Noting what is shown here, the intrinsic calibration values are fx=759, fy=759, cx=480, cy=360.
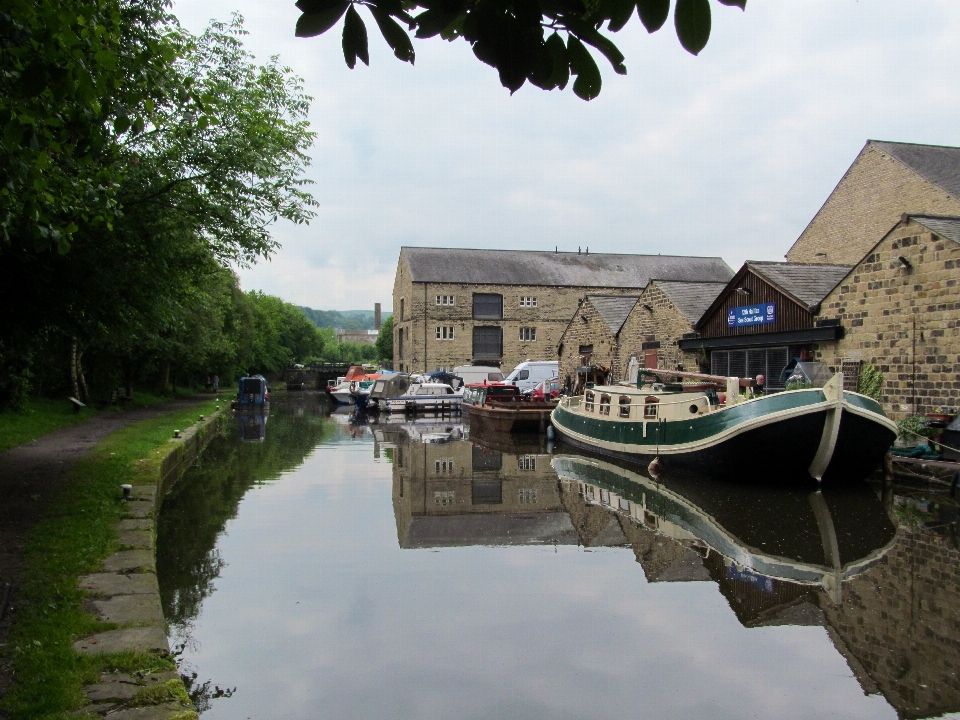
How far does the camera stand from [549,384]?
108ft

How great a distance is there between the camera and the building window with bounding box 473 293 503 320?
50844 millimetres

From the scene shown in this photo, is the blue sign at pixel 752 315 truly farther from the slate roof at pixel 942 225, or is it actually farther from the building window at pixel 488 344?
the building window at pixel 488 344

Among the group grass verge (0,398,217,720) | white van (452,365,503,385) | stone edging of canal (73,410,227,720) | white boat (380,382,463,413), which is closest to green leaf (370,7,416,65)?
stone edging of canal (73,410,227,720)

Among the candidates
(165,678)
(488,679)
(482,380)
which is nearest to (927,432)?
(488,679)

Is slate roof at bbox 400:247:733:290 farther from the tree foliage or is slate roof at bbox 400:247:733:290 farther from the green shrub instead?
the tree foliage

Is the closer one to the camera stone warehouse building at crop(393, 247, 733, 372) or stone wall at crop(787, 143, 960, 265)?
stone wall at crop(787, 143, 960, 265)

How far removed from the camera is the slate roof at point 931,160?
2453cm

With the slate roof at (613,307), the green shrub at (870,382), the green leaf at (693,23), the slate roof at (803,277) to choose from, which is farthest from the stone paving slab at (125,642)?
the slate roof at (613,307)

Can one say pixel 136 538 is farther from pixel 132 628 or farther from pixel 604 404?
pixel 604 404

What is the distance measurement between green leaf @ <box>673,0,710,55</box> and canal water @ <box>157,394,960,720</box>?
419cm

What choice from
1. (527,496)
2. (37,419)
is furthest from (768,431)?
(37,419)

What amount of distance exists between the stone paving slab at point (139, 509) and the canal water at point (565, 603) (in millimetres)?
495

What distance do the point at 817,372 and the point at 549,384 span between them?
783 inches

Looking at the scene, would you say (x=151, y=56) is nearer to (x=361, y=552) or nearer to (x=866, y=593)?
(x=361, y=552)
